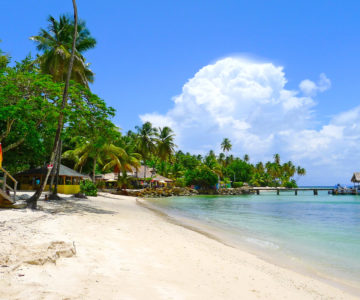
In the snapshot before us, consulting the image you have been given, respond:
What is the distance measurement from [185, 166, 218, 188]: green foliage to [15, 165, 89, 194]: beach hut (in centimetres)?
3323

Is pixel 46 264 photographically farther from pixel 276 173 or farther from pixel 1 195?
pixel 276 173

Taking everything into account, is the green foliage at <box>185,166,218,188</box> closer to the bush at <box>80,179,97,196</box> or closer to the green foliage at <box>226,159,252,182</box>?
the green foliage at <box>226,159,252,182</box>

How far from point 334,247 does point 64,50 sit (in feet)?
62.8

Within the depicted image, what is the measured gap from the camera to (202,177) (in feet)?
192

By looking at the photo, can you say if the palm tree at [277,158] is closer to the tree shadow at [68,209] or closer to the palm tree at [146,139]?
the palm tree at [146,139]

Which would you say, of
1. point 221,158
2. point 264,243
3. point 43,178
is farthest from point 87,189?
point 221,158

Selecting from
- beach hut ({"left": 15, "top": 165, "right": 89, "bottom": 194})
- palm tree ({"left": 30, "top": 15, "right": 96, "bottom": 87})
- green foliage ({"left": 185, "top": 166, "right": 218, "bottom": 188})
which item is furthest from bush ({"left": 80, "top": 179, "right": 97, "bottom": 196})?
green foliage ({"left": 185, "top": 166, "right": 218, "bottom": 188})

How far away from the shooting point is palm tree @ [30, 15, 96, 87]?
18594mm

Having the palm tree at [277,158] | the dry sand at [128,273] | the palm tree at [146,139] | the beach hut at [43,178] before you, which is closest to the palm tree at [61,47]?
the beach hut at [43,178]

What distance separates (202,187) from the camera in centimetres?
6034

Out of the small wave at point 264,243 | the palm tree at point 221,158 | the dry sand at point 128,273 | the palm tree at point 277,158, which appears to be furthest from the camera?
the palm tree at point 277,158

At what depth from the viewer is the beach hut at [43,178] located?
2422cm

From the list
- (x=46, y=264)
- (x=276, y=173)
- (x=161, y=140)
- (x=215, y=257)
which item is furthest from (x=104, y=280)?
(x=276, y=173)

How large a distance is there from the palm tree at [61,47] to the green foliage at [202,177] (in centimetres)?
4113
